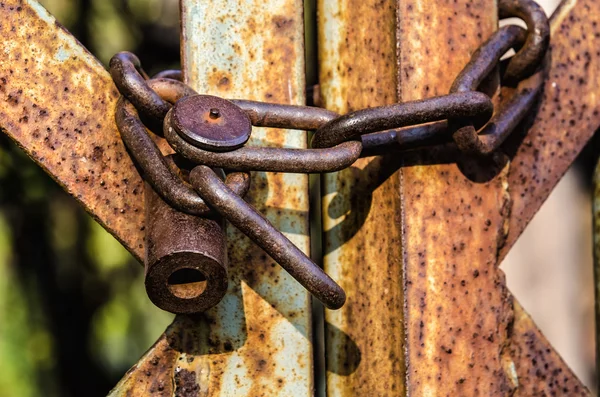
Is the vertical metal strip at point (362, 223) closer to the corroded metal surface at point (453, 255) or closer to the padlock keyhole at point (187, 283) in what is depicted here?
the corroded metal surface at point (453, 255)

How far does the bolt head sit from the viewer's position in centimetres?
56

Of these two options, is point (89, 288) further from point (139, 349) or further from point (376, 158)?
point (376, 158)

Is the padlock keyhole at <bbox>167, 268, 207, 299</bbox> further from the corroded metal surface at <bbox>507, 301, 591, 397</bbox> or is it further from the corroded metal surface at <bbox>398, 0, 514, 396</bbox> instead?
the corroded metal surface at <bbox>507, 301, 591, 397</bbox>

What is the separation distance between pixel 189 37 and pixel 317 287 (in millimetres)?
299

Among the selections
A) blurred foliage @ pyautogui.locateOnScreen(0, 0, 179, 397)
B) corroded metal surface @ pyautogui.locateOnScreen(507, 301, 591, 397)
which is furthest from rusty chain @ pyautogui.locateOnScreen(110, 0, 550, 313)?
blurred foliage @ pyautogui.locateOnScreen(0, 0, 179, 397)

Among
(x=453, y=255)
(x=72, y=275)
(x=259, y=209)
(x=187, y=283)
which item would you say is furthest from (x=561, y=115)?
(x=72, y=275)

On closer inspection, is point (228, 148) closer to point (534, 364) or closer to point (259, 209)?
point (259, 209)

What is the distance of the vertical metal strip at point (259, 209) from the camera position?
2.22ft

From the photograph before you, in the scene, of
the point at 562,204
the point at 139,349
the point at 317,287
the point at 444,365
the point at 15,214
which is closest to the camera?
the point at 317,287

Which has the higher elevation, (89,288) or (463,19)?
(89,288)

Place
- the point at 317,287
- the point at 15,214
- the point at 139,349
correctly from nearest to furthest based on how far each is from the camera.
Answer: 1. the point at 317,287
2. the point at 15,214
3. the point at 139,349

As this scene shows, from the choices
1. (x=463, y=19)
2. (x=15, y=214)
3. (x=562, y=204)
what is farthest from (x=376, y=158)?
(x=15, y=214)

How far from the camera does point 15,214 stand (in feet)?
6.86

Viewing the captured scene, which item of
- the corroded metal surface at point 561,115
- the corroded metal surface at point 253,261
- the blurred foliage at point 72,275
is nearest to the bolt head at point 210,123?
the corroded metal surface at point 253,261
